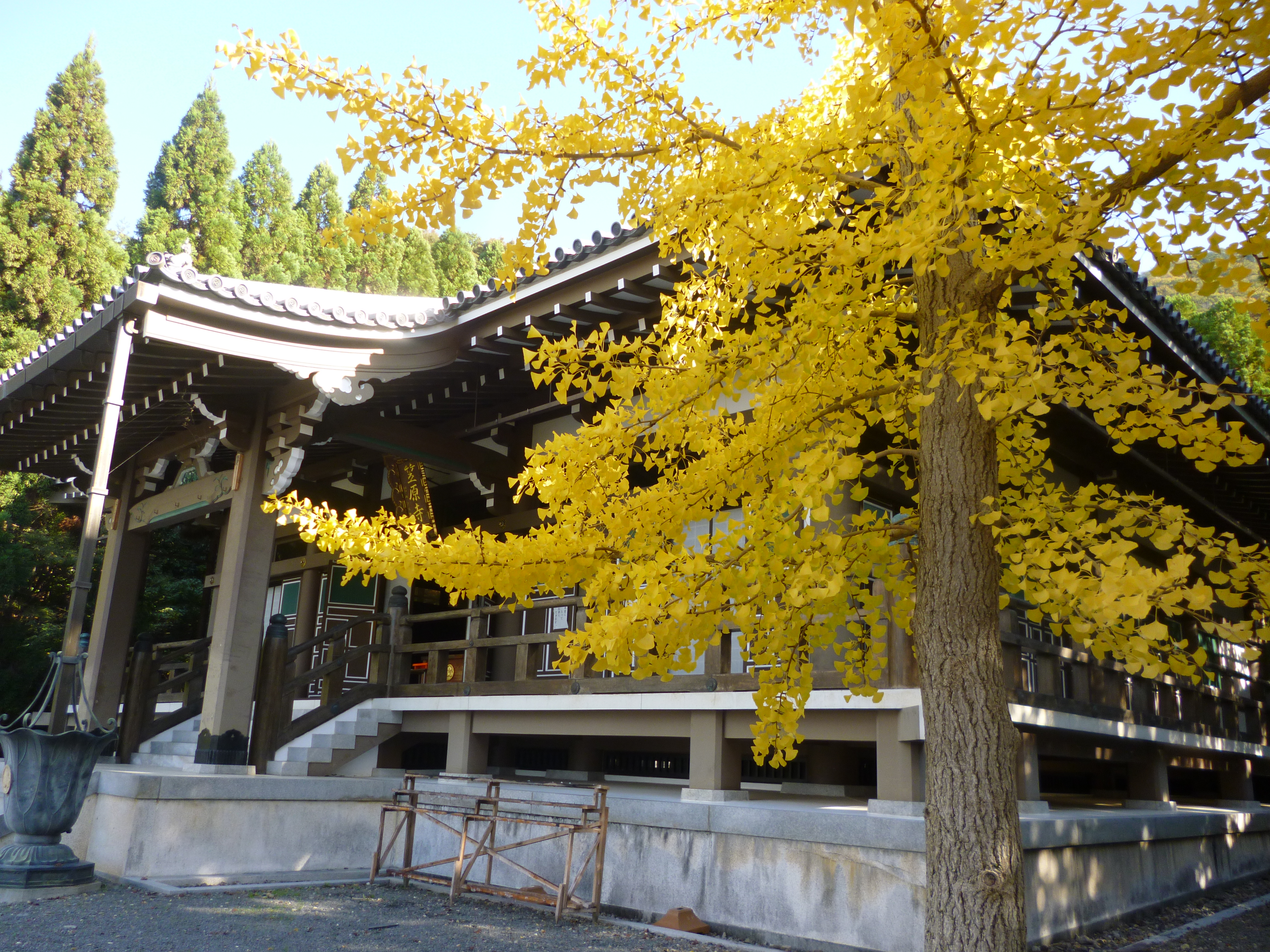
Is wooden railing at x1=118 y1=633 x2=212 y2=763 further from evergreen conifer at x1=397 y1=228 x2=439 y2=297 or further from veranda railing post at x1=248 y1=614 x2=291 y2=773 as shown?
evergreen conifer at x1=397 y1=228 x2=439 y2=297

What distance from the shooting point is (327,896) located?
7332mm

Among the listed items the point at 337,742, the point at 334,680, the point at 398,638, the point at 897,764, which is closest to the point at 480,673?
the point at 398,638

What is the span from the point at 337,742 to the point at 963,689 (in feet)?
24.7

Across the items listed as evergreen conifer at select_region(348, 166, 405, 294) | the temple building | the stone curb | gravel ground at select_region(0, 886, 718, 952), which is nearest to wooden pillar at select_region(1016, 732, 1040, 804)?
the temple building

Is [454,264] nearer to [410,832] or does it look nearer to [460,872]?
[410,832]

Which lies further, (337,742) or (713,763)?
(337,742)

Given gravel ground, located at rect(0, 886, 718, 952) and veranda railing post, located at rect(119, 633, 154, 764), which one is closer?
gravel ground, located at rect(0, 886, 718, 952)

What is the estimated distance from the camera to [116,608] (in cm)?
1132

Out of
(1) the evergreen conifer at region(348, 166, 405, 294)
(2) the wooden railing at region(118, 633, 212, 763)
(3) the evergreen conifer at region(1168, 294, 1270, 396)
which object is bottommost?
(2) the wooden railing at region(118, 633, 212, 763)

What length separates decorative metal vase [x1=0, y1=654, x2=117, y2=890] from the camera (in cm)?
686

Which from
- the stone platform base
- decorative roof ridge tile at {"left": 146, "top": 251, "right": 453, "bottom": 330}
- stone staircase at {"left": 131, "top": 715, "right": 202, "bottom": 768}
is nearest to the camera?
the stone platform base

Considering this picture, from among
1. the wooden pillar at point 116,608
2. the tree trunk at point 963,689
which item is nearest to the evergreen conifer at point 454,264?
the wooden pillar at point 116,608

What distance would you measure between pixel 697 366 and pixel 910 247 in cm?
135

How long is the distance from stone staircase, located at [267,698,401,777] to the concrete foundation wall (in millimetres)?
407
